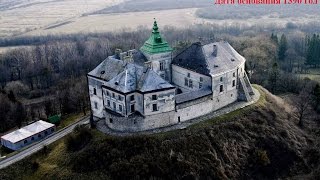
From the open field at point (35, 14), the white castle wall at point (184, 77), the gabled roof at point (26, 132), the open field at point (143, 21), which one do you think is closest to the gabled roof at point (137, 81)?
the white castle wall at point (184, 77)

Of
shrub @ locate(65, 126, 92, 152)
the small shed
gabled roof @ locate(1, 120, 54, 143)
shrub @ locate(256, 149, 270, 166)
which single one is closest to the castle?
shrub @ locate(65, 126, 92, 152)

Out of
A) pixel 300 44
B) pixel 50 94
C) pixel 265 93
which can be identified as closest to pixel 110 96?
pixel 265 93

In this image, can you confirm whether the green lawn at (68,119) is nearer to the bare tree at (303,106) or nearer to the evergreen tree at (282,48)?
the bare tree at (303,106)

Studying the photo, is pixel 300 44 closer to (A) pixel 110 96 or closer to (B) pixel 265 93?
(B) pixel 265 93

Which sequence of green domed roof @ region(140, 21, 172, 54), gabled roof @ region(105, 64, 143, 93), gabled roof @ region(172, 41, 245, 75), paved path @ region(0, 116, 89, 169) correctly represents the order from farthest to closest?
gabled roof @ region(172, 41, 245, 75), green domed roof @ region(140, 21, 172, 54), gabled roof @ region(105, 64, 143, 93), paved path @ region(0, 116, 89, 169)

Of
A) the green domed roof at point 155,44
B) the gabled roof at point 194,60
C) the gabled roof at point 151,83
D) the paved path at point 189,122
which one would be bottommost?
the paved path at point 189,122

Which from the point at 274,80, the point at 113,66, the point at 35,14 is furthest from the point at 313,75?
the point at 35,14

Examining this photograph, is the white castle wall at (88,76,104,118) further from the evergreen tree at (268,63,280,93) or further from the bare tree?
the evergreen tree at (268,63,280,93)

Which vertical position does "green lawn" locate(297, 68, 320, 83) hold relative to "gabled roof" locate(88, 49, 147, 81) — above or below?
below
